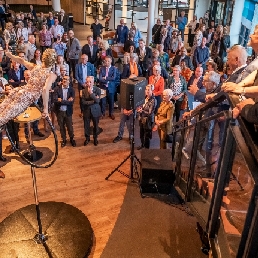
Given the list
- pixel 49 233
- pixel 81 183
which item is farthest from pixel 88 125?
pixel 49 233

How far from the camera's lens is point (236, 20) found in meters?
13.9

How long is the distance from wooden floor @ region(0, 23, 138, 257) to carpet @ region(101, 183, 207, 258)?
0.27 m

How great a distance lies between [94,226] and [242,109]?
319 centimetres

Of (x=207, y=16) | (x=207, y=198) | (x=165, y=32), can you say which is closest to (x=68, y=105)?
(x=207, y=198)

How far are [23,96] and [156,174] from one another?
7.90ft

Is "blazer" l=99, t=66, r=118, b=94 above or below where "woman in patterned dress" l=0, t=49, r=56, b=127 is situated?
below

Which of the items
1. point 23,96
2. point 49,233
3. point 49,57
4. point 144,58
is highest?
point 49,57

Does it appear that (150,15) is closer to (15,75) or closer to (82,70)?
(82,70)

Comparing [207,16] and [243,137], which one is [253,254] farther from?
[207,16]

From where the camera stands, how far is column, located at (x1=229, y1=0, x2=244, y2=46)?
13.6 metres

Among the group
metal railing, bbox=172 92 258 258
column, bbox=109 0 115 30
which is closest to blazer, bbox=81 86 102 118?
metal railing, bbox=172 92 258 258

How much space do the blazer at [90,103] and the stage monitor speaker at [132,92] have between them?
1115 millimetres

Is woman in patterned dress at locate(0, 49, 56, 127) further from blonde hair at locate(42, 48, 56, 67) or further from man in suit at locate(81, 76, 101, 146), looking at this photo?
man in suit at locate(81, 76, 101, 146)

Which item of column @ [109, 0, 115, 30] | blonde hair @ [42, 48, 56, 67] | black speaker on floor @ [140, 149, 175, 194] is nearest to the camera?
blonde hair @ [42, 48, 56, 67]
